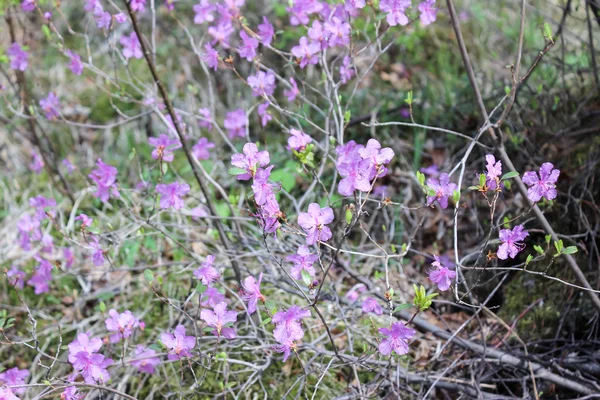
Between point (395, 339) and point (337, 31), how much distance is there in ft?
3.41

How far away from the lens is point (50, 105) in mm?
2549

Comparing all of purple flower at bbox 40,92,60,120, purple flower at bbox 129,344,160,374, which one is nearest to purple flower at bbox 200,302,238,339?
purple flower at bbox 129,344,160,374

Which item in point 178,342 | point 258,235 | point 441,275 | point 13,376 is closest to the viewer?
point 441,275

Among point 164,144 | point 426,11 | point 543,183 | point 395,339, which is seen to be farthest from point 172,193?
point 543,183

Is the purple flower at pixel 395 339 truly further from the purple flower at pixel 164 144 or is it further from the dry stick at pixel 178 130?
the purple flower at pixel 164 144

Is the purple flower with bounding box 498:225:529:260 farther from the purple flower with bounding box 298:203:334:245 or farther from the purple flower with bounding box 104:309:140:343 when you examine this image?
the purple flower with bounding box 104:309:140:343

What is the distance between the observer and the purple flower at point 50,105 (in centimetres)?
253

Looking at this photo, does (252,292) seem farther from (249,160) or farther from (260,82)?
(260,82)

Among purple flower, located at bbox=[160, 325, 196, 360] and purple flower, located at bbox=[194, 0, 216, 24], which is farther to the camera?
purple flower, located at bbox=[194, 0, 216, 24]

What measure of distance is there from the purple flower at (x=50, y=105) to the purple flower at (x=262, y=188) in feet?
4.51

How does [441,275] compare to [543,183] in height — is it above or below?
below

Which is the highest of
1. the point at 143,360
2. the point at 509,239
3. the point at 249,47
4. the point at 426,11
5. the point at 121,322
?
the point at 426,11

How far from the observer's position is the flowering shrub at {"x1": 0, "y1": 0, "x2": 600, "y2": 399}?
5.42 feet

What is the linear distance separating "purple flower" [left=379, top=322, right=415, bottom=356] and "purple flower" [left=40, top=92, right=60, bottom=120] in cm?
171
